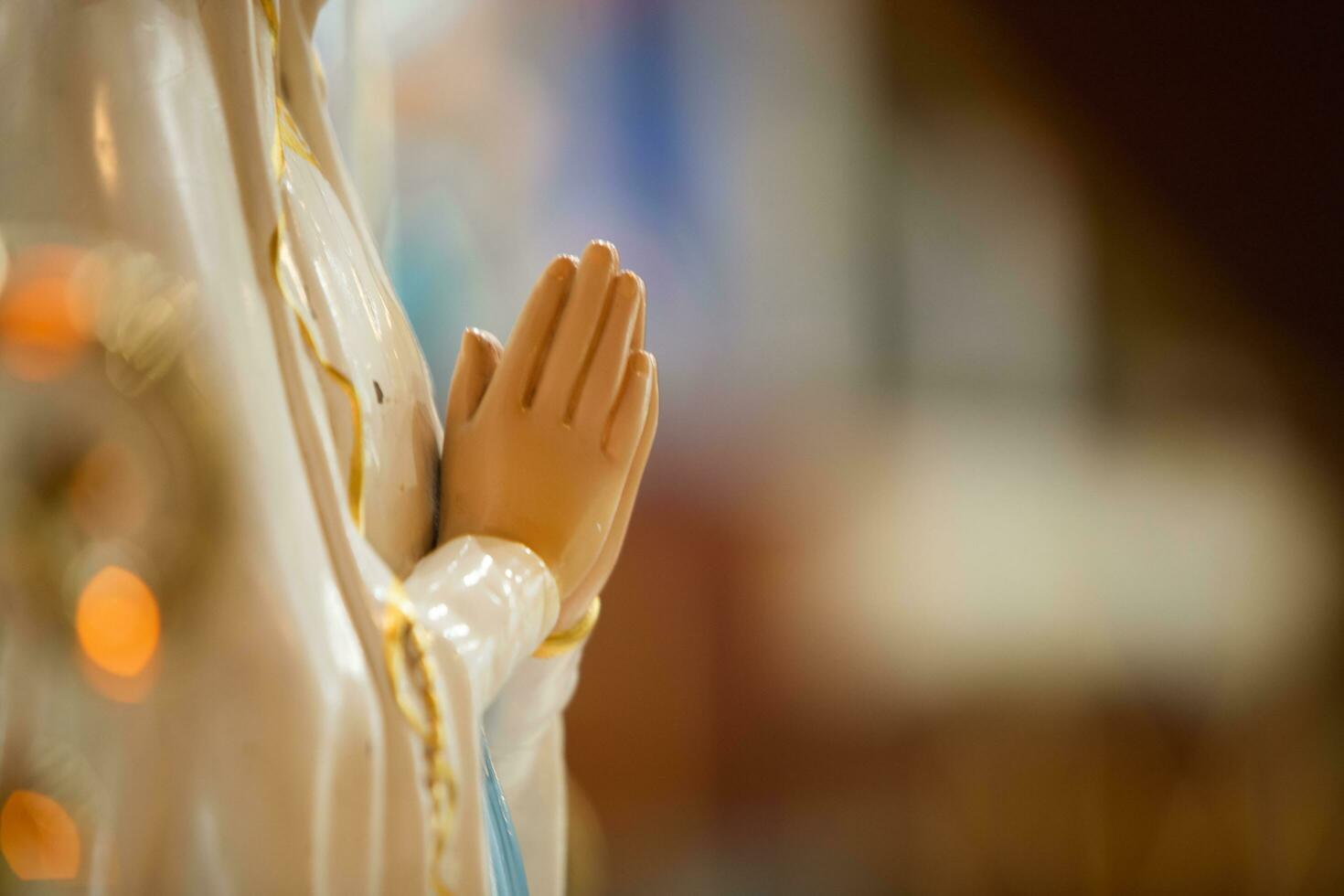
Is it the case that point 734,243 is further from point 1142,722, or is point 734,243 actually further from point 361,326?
point 361,326

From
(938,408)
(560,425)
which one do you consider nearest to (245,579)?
(560,425)

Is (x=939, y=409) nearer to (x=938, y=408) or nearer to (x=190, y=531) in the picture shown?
(x=938, y=408)

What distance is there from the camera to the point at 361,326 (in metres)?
0.56

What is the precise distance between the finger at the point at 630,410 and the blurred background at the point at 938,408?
1182mm

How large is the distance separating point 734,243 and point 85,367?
73.5 inches

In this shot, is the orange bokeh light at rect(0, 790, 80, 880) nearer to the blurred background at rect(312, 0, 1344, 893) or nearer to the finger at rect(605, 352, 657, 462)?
the finger at rect(605, 352, 657, 462)

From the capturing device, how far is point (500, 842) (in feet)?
1.88

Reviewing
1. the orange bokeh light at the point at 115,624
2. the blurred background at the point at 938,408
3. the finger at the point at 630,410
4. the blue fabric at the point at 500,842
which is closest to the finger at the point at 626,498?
the finger at the point at 630,410

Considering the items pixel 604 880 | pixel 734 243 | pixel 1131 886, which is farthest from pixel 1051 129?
pixel 604 880

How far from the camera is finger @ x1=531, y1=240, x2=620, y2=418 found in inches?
23.5

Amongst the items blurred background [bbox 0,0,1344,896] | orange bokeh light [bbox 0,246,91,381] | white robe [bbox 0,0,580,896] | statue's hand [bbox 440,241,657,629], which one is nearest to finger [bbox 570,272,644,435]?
statue's hand [bbox 440,241,657,629]

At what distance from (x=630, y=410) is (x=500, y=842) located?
0.71 feet

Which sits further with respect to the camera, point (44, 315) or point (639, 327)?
point (639, 327)

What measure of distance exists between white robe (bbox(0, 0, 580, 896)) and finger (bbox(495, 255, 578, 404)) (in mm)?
86
